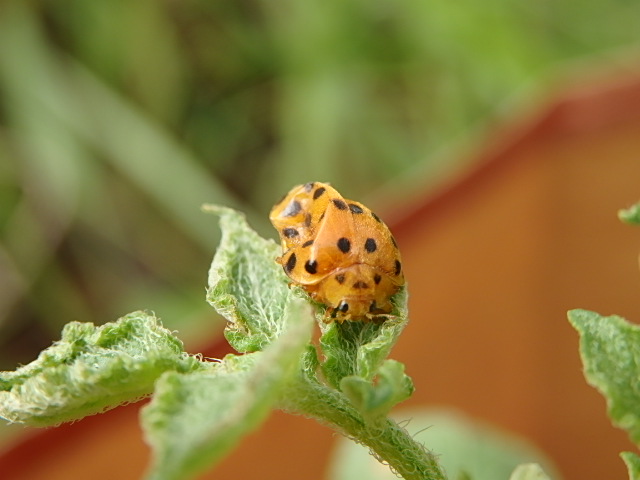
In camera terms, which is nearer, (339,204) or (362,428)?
(362,428)

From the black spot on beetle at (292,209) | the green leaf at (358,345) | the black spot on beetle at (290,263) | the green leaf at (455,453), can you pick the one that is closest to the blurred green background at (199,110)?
the green leaf at (455,453)

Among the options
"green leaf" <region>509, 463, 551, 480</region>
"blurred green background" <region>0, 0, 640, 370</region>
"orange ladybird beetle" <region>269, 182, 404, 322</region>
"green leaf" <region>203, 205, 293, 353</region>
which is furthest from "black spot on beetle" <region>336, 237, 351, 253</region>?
"blurred green background" <region>0, 0, 640, 370</region>

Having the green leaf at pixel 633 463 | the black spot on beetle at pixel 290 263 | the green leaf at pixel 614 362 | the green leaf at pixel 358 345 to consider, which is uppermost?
the black spot on beetle at pixel 290 263

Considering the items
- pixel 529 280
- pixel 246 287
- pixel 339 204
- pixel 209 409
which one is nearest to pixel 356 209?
pixel 339 204

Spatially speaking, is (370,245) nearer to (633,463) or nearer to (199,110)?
(633,463)

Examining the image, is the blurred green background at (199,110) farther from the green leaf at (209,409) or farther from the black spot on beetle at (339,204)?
the green leaf at (209,409)
